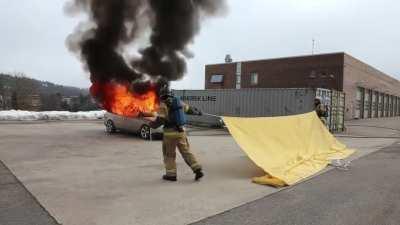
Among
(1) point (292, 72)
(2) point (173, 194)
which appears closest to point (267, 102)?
(2) point (173, 194)

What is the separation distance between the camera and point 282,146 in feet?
31.1

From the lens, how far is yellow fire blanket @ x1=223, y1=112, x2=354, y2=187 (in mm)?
8312

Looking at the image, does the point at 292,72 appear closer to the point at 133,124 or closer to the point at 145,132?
the point at 133,124

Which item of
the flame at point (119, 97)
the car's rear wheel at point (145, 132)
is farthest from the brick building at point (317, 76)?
the flame at point (119, 97)

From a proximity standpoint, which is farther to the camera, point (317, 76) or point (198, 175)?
point (317, 76)

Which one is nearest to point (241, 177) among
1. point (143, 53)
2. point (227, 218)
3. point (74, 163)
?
point (227, 218)

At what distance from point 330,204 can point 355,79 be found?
3770cm

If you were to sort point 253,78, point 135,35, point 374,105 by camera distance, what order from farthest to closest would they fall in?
1. point 374,105
2. point 253,78
3. point 135,35

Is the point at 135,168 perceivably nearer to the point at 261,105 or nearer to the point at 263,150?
the point at 263,150

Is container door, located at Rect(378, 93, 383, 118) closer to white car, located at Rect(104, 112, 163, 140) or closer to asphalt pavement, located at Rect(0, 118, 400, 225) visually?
white car, located at Rect(104, 112, 163, 140)

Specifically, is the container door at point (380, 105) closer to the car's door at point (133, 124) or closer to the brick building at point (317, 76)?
the brick building at point (317, 76)

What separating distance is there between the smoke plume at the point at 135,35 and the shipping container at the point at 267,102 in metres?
8.86

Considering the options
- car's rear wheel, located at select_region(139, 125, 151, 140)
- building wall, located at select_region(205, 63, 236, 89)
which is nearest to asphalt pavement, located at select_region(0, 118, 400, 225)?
car's rear wheel, located at select_region(139, 125, 151, 140)

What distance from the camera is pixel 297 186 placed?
7.61 meters
